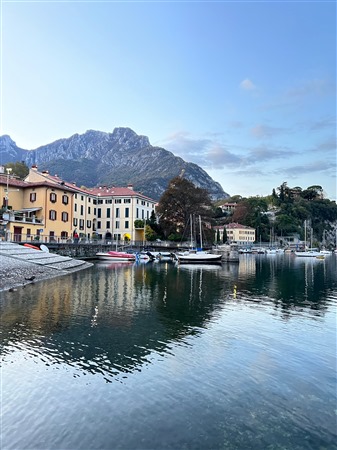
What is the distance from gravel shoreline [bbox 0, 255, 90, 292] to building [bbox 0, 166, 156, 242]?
1414 centimetres

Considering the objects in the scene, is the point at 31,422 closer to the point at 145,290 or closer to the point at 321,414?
the point at 321,414

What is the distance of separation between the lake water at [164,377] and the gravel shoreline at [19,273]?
20.2 feet

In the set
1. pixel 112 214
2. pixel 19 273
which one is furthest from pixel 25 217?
pixel 112 214

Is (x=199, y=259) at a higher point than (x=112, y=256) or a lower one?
lower

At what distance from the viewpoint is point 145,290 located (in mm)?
29297

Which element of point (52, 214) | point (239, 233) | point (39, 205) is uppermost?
point (39, 205)

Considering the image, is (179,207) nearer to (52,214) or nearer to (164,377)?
(52,214)

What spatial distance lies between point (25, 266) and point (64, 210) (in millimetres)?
34022

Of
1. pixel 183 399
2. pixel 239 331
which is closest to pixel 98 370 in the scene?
pixel 183 399

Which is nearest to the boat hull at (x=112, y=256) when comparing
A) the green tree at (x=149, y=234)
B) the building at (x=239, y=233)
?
the green tree at (x=149, y=234)

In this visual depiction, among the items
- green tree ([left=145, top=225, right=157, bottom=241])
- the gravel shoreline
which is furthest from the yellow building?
green tree ([left=145, top=225, right=157, bottom=241])

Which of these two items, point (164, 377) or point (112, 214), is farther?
point (112, 214)

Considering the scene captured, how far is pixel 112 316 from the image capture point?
1856 centimetres

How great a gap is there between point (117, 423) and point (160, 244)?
75.1 metres
